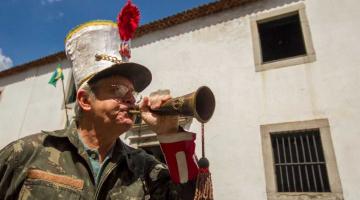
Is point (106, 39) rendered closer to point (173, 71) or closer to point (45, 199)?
point (45, 199)

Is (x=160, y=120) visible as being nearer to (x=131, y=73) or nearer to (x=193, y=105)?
(x=193, y=105)

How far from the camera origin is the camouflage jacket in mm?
1651

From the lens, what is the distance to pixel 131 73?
2.31 m

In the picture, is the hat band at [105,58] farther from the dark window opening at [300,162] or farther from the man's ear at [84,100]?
the dark window opening at [300,162]

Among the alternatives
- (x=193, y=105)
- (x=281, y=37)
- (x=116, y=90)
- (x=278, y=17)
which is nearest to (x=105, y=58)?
(x=116, y=90)

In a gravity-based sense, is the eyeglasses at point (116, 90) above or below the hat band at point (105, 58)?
below

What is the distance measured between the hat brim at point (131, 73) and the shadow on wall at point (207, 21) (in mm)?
6439

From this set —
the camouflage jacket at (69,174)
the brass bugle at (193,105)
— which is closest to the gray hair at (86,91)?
the camouflage jacket at (69,174)

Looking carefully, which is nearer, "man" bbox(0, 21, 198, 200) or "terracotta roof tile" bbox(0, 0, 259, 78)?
"man" bbox(0, 21, 198, 200)

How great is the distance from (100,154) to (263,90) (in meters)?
5.44

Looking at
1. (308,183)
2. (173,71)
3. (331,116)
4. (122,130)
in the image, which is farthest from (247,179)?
(122,130)

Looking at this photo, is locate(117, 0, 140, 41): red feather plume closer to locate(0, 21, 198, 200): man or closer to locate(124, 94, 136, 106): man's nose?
locate(0, 21, 198, 200): man

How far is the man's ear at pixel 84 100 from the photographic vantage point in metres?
2.16

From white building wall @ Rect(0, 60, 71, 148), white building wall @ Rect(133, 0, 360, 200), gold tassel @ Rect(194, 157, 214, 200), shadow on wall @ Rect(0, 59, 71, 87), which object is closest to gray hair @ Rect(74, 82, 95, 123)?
gold tassel @ Rect(194, 157, 214, 200)
